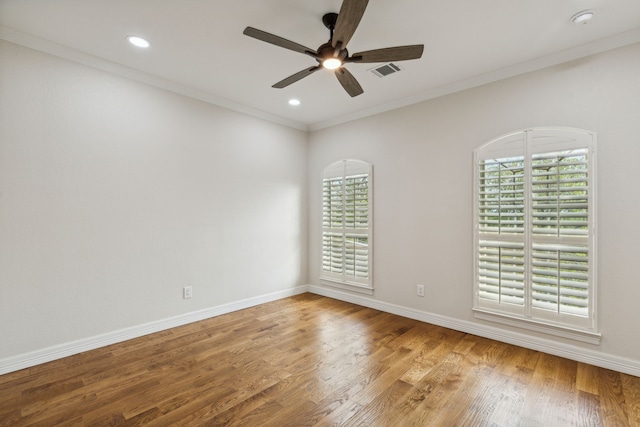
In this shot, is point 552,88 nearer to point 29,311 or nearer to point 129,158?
point 129,158

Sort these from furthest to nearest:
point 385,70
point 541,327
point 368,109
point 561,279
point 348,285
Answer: point 348,285, point 368,109, point 385,70, point 541,327, point 561,279

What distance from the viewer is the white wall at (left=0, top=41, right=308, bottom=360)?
251cm

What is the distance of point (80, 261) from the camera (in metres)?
2.79

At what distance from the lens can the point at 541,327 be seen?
9.20 feet

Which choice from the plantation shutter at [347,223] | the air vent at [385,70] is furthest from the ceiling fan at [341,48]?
the plantation shutter at [347,223]

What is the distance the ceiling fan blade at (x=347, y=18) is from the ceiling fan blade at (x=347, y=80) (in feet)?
0.98

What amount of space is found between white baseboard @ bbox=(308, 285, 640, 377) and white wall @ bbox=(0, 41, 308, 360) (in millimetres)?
1846

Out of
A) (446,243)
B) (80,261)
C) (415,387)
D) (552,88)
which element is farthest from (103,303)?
(552,88)

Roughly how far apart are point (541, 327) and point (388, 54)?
280cm

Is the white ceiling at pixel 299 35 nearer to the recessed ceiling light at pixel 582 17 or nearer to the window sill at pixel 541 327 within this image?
the recessed ceiling light at pixel 582 17

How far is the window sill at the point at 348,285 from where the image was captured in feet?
13.7

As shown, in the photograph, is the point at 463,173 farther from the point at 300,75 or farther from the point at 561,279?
the point at 300,75

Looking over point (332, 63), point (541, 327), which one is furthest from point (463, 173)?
point (332, 63)

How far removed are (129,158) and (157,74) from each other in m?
0.95
